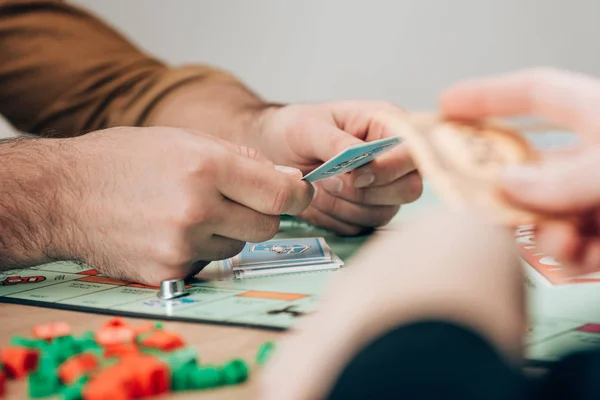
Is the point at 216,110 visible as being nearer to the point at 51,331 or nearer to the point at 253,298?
the point at 253,298

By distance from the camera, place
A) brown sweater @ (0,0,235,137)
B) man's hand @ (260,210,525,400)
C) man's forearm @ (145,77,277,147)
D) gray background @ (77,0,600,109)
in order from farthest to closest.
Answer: gray background @ (77,0,600,109) < brown sweater @ (0,0,235,137) < man's forearm @ (145,77,277,147) < man's hand @ (260,210,525,400)

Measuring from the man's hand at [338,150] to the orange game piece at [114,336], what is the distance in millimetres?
512

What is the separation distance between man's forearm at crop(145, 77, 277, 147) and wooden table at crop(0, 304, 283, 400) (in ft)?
1.97

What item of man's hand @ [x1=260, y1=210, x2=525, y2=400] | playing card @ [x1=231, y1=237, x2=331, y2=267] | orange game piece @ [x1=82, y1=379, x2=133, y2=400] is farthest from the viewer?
playing card @ [x1=231, y1=237, x2=331, y2=267]

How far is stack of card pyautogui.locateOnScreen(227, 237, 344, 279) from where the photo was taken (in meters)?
0.87

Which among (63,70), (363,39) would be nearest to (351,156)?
(63,70)

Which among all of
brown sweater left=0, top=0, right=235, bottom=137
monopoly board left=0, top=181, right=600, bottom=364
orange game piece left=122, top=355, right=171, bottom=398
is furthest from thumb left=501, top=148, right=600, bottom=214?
brown sweater left=0, top=0, right=235, bottom=137

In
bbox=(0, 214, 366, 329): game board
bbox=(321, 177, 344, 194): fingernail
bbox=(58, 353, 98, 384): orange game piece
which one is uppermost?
bbox=(58, 353, 98, 384): orange game piece

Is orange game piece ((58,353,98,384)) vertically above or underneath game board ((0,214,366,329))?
above

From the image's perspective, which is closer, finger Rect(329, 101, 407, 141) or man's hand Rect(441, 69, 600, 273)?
man's hand Rect(441, 69, 600, 273)

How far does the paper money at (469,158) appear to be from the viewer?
42cm

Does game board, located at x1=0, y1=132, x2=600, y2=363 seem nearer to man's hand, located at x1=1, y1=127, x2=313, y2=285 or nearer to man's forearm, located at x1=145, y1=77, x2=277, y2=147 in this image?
man's hand, located at x1=1, y1=127, x2=313, y2=285

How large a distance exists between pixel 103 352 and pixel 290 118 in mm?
665

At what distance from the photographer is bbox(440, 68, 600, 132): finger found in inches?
16.5
